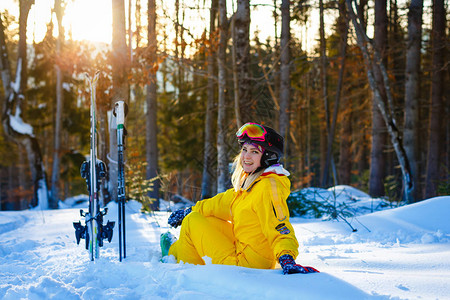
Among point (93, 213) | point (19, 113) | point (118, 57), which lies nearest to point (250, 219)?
point (93, 213)

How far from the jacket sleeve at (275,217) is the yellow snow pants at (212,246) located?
300mm

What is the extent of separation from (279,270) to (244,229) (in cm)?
46

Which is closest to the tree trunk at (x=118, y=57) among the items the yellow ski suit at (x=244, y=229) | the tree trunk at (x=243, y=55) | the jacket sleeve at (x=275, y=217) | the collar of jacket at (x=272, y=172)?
the tree trunk at (x=243, y=55)

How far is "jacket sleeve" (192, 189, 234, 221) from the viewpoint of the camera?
3.42m

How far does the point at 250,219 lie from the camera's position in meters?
3.01

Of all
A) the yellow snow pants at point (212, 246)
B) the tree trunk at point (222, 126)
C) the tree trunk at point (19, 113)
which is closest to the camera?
the yellow snow pants at point (212, 246)

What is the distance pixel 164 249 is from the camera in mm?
3578

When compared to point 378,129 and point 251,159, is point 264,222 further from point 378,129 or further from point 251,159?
point 378,129

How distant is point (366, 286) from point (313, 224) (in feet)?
10.3

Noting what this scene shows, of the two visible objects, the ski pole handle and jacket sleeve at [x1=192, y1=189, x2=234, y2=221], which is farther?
the ski pole handle

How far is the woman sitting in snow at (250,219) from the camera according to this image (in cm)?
279

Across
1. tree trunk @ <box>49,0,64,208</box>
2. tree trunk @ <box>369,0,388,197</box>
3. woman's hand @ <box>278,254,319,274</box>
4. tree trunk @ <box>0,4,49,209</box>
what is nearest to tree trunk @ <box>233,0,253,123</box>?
tree trunk @ <box>369,0,388,197</box>

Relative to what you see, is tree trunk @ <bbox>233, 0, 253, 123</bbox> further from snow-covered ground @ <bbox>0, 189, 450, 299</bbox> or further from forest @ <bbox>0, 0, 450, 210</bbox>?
snow-covered ground @ <bbox>0, 189, 450, 299</bbox>

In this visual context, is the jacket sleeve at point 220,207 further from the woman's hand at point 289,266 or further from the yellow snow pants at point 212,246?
the woman's hand at point 289,266
